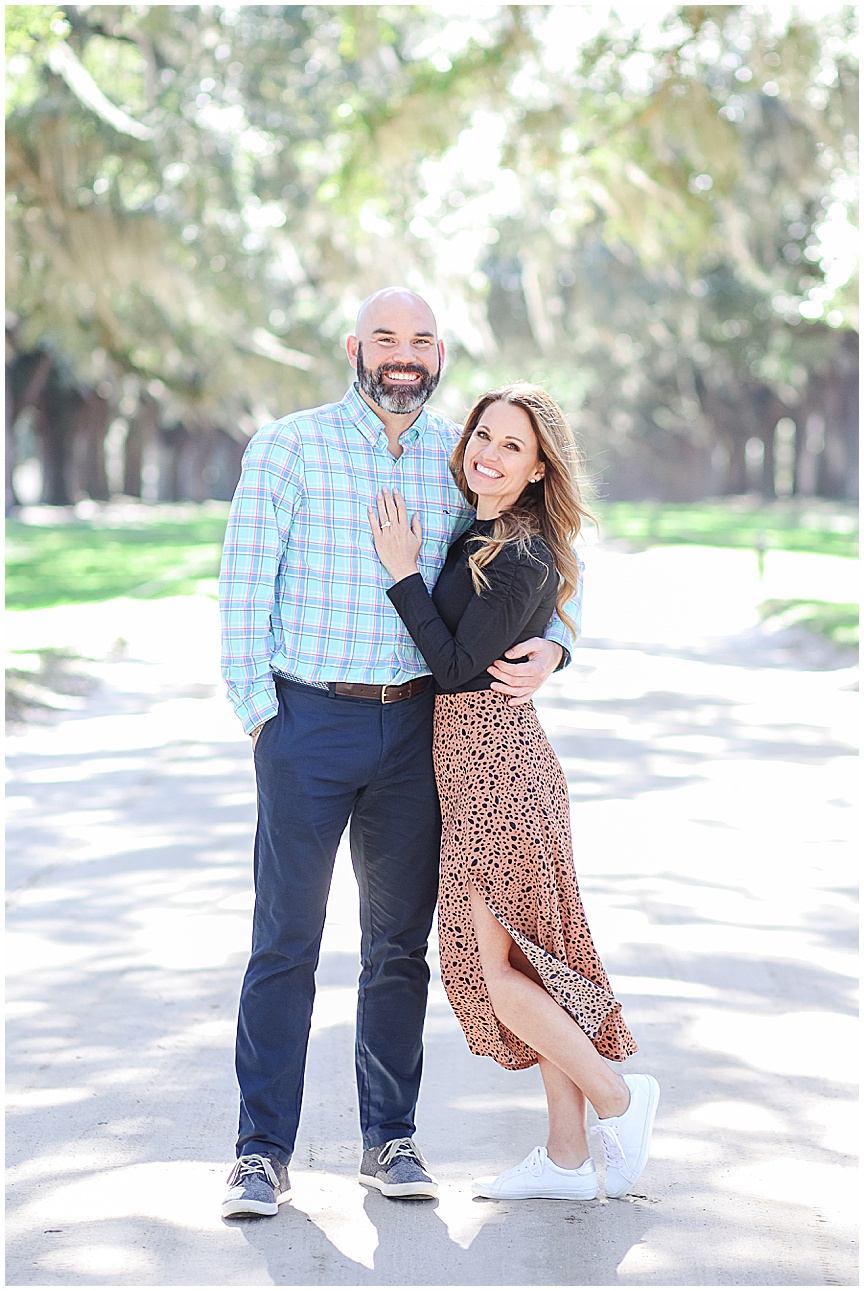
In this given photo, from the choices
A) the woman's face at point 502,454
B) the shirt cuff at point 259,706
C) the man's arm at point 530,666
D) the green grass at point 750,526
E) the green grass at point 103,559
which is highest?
the woman's face at point 502,454

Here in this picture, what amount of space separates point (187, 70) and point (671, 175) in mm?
6612

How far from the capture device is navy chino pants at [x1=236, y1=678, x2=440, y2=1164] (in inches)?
143

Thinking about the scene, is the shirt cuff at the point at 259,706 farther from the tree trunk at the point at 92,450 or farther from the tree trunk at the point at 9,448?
the tree trunk at the point at 92,450

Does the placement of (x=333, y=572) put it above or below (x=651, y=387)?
below

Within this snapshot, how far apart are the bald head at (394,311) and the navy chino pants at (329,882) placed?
0.90 m

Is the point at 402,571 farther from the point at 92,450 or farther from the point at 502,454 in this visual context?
the point at 92,450

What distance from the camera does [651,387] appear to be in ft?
172

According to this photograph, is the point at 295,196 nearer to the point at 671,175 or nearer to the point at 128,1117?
the point at 671,175

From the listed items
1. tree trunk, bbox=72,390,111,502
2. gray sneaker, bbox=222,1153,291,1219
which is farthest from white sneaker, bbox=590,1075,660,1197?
tree trunk, bbox=72,390,111,502

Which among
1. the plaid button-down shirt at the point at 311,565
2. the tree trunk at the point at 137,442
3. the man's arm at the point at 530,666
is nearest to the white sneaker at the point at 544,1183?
the man's arm at the point at 530,666

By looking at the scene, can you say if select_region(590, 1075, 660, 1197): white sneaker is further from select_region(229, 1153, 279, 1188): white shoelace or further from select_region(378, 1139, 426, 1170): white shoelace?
select_region(229, 1153, 279, 1188): white shoelace

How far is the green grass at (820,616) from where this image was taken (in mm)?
15144

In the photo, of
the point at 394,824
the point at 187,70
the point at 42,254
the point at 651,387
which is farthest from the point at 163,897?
the point at 651,387

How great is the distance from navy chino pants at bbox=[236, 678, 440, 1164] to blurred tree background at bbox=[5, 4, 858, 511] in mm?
1172
